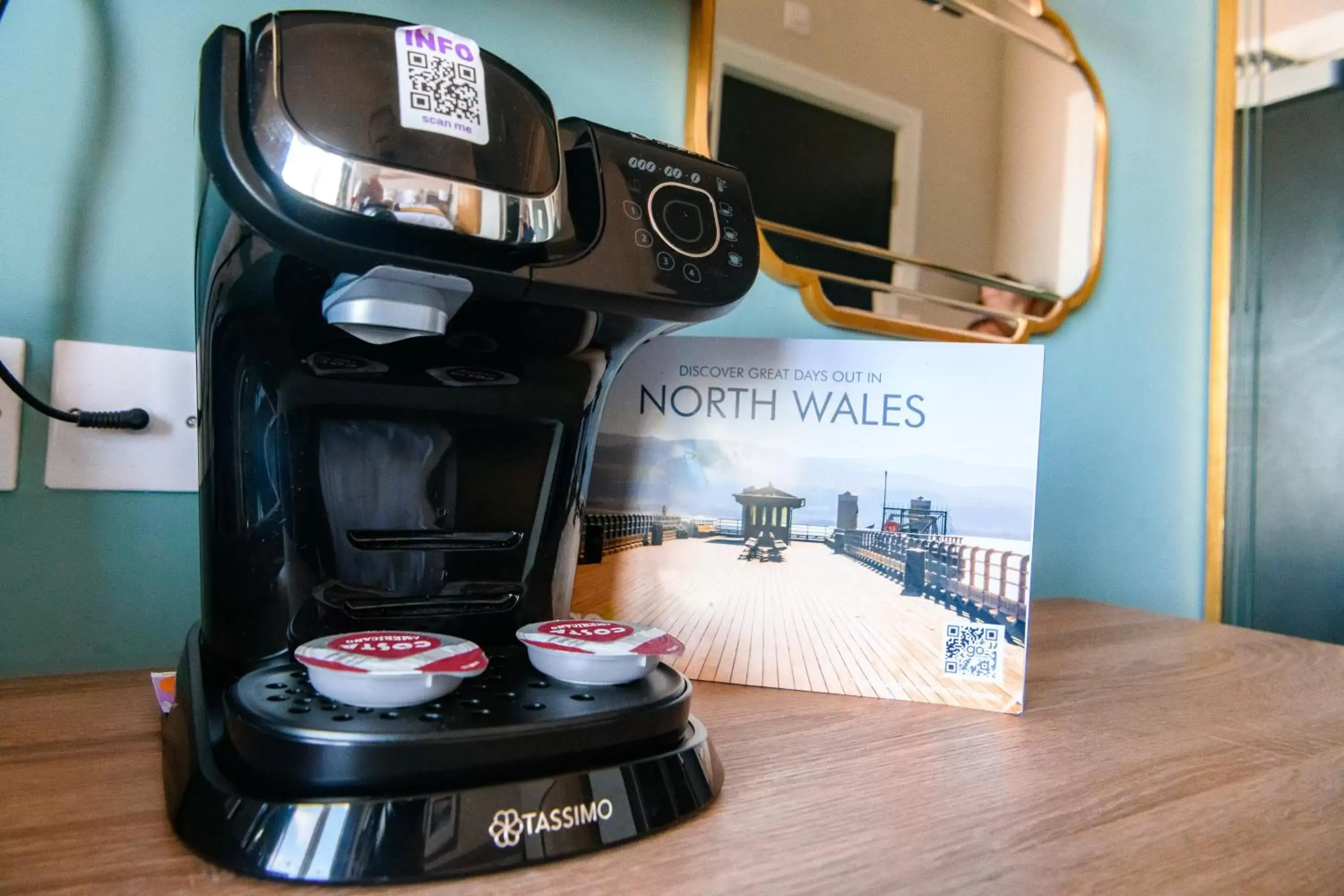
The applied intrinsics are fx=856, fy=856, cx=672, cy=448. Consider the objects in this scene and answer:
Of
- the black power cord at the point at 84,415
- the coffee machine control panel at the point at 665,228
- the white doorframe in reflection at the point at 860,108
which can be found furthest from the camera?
the white doorframe in reflection at the point at 860,108

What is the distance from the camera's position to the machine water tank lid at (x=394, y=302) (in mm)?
348

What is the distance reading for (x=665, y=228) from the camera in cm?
43

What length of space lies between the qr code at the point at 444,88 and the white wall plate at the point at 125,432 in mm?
336

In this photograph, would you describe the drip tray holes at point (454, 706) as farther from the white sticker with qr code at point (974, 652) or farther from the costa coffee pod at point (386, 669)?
the white sticker with qr code at point (974, 652)

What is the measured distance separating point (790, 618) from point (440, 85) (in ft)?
1.34

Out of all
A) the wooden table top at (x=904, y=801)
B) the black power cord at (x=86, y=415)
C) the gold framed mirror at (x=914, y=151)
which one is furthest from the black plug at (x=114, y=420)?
the gold framed mirror at (x=914, y=151)

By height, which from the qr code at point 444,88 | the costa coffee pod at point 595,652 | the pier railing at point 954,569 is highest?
the qr code at point 444,88

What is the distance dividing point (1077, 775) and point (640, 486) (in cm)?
33

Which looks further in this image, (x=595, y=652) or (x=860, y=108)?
(x=860, y=108)

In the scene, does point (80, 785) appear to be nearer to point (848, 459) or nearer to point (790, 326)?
point (848, 459)

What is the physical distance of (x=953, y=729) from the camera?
540 mm

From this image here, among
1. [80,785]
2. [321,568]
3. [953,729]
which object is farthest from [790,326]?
[80,785]

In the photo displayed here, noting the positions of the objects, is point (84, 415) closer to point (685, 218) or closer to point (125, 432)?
point (125, 432)

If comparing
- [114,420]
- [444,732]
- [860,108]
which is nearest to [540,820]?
[444,732]
